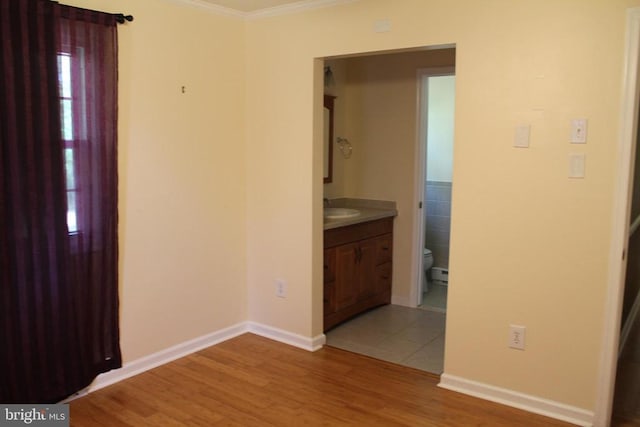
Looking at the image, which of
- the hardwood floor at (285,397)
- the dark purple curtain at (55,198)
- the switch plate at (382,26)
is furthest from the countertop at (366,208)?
the dark purple curtain at (55,198)

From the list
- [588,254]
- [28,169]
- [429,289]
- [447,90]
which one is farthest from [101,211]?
[447,90]

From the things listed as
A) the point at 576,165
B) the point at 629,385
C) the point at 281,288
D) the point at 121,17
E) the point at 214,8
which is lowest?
the point at 629,385

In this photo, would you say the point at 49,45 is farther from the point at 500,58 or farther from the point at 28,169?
the point at 500,58

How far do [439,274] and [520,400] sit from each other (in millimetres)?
2847

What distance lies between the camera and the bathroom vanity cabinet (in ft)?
13.3

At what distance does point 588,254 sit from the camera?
269cm

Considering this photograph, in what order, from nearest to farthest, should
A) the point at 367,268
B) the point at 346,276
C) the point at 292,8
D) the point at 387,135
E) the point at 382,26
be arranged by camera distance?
1. the point at 382,26
2. the point at 292,8
3. the point at 346,276
4. the point at 367,268
5. the point at 387,135

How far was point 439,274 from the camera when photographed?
5.75 metres

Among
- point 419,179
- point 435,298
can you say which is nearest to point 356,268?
point 419,179

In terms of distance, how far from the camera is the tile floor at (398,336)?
3615 millimetres

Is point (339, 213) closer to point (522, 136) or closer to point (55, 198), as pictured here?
point (522, 136)

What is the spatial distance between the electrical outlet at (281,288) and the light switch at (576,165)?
206 cm

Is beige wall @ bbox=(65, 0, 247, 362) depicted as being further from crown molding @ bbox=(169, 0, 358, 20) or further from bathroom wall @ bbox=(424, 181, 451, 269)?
bathroom wall @ bbox=(424, 181, 451, 269)

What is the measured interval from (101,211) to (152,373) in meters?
1.10
